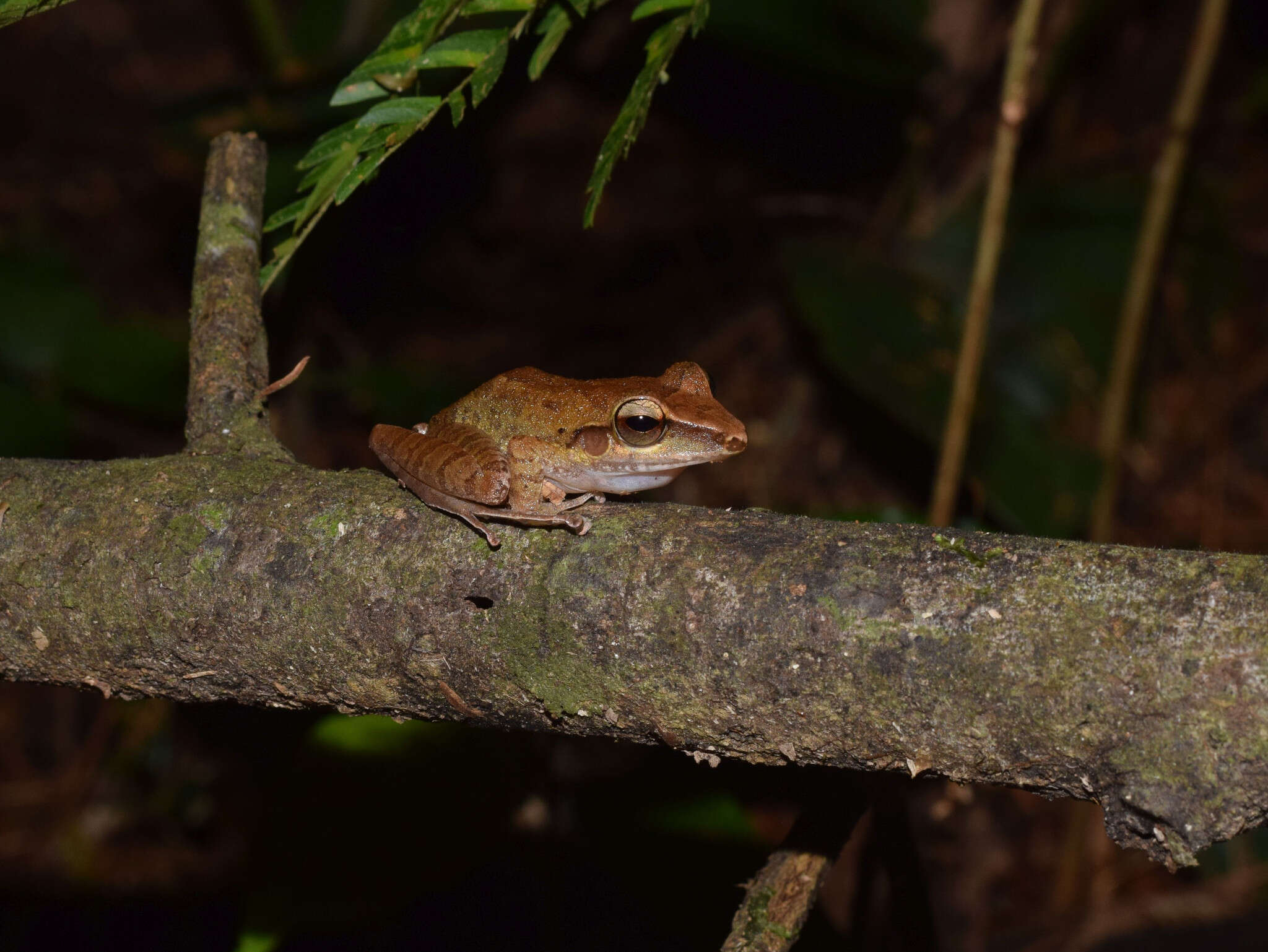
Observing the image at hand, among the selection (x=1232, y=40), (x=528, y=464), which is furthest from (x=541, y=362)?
(x=1232, y=40)

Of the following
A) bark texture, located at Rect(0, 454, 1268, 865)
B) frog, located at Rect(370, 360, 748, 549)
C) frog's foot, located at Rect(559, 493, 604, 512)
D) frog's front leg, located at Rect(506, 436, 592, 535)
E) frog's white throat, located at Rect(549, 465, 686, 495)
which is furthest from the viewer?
frog's white throat, located at Rect(549, 465, 686, 495)

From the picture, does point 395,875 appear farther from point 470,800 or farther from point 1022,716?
point 1022,716

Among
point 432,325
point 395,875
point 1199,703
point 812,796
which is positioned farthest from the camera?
point 432,325

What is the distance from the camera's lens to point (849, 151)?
6.36m

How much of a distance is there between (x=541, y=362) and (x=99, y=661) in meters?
4.82

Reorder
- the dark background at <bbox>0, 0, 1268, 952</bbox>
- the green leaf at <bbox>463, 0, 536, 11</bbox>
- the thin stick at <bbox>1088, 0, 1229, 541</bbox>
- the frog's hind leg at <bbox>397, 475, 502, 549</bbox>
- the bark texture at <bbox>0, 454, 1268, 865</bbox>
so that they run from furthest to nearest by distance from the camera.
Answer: the thin stick at <bbox>1088, 0, 1229, 541</bbox>
the dark background at <bbox>0, 0, 1268, 952</bbox>
the green leaf at <bbox>463, 0, 536, 11</bbox>
the frog's hind leg at <bbox>397, 475, 502, 549</bbox>
the bark texture at <bbox>0, 454, 1268, 865</bbox>

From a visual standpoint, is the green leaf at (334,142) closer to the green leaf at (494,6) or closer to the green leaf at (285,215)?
the green leaf at (285,215)

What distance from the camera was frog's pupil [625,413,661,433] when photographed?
8.79ft

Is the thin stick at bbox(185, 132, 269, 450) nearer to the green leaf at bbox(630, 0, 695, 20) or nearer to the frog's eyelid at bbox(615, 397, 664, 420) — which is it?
the frog's eyelid at bbox(615, 397, 664, 420)

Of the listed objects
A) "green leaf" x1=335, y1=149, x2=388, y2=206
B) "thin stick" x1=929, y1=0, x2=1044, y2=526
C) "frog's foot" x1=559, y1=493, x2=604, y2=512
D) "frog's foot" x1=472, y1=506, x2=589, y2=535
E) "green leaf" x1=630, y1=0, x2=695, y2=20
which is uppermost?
"thin stick" x1=929, y1=0, x2=1044, y2=526

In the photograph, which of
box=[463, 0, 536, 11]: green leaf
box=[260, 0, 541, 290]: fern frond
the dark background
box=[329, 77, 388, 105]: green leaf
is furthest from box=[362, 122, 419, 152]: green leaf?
the dark background

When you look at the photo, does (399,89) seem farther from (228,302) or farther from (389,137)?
(228,302)

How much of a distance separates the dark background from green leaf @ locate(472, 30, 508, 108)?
1.75 m

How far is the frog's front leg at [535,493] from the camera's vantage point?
1.92m
